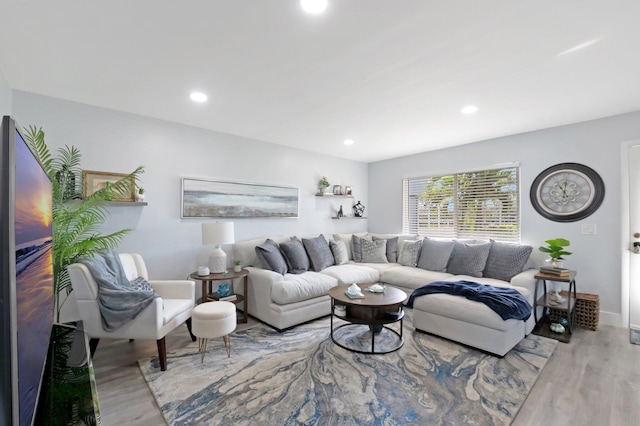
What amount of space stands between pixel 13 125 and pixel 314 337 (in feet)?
9.13

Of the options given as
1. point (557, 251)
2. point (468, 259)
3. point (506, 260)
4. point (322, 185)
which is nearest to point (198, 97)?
point (322, 185)

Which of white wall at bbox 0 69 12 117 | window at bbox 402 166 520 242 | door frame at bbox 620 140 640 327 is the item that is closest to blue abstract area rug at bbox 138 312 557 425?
door frame at bbox 620 140 640 327

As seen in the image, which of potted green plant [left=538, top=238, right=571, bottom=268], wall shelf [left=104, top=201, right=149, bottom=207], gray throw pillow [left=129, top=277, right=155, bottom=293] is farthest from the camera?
potted green plant [left=538, top=238, right=571, bottom=268]

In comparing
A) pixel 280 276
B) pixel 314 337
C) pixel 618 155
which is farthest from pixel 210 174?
pixel 618 155

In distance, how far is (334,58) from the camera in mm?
2111

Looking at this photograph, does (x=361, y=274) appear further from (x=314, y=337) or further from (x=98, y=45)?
(x=98, y=45)

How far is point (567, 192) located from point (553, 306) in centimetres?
143

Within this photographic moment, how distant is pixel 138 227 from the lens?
3230 mm

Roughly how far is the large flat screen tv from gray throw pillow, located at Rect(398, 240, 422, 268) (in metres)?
4.16

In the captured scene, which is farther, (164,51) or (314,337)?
(314,337)

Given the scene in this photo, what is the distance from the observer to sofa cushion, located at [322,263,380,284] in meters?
3.75

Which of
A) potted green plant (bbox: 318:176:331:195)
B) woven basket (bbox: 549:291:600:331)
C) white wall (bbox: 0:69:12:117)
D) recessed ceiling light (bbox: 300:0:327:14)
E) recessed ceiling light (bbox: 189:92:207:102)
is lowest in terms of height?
woven basket (bbox: 549:291:600:331)

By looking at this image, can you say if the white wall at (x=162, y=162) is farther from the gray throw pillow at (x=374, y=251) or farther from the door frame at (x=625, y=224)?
the door frame at (x=625, y=224)

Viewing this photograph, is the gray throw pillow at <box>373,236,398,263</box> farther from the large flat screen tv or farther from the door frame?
the large flat screen tv
